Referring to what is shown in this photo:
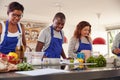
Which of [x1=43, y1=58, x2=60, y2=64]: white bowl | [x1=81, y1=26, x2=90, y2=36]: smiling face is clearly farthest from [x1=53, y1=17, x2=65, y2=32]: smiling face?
[x1=43, y1=58, x2=60, y2=64]: white bowl

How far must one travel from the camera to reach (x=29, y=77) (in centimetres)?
104

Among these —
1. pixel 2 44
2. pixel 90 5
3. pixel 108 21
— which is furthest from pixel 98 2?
pixel 2 44

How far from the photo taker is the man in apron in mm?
2383

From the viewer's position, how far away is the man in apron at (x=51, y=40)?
2.38m

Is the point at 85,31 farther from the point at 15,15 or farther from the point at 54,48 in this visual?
the point at 15,15

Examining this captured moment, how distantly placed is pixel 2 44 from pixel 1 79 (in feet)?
4.06

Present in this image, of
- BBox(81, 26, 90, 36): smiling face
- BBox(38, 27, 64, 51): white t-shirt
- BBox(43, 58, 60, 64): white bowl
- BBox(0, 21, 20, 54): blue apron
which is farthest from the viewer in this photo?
BBox(81, 26, 90, 36): smiling face

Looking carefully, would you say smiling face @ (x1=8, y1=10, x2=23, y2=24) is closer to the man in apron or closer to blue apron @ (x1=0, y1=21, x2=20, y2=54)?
blue apron @ (x1=0, y1=21, x2=20, y2=54)

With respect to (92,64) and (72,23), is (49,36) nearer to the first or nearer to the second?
(92,64)

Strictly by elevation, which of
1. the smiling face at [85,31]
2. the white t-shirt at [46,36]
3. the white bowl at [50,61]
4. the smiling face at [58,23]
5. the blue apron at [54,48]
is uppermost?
the smiling face at [58,23]

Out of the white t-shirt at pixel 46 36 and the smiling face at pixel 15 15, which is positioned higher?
the smiling face at pixel 15 15

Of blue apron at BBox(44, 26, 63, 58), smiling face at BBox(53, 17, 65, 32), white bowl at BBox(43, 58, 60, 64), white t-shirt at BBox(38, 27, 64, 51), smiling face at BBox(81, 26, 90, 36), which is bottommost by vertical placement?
white bowl at BBox(43, 58, 60, 64)

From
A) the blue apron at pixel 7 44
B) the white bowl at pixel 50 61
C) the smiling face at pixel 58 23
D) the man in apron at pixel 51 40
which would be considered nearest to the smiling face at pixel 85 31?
the man in apron at pixel 51 40

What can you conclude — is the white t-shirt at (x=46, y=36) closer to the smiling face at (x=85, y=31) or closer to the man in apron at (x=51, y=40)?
the man in apron at (x=51, y=40)
